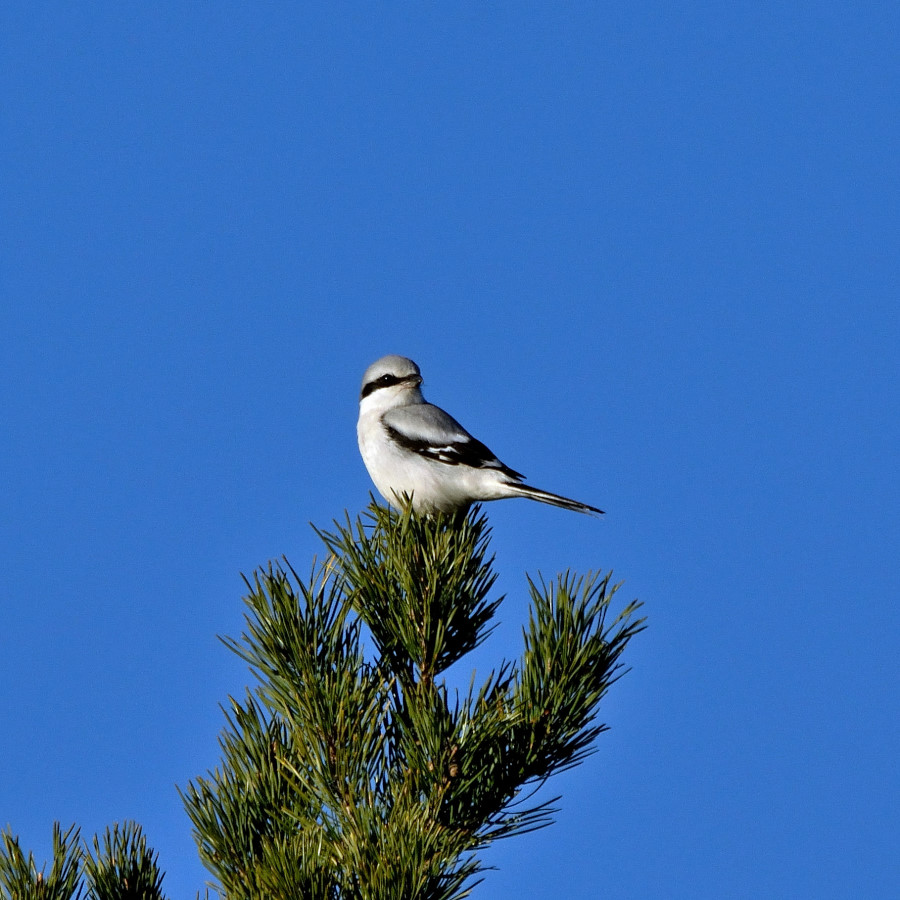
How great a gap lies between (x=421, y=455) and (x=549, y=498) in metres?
0.91

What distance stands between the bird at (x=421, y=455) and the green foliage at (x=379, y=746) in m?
2.38

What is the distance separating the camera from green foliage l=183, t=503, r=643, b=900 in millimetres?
2701

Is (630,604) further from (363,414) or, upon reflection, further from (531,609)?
(363,414)

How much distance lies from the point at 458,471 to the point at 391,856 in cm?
362

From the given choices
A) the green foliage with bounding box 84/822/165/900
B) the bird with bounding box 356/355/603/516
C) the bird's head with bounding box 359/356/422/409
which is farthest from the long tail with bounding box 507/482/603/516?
the green foliage with bounding box 84/822/165/900

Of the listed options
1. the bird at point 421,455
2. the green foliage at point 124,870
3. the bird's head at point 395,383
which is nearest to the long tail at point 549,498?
the bird at point 421,455

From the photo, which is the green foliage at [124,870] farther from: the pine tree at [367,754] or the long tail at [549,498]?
the long tail at [549,498]

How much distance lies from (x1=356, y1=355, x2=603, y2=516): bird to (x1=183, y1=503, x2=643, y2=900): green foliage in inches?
93.8

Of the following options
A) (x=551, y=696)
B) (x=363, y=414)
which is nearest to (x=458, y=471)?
(x=363, y=414)

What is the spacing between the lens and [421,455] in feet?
20.6

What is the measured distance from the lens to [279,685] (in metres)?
3.16

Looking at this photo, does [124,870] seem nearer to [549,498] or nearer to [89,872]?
[89,872]

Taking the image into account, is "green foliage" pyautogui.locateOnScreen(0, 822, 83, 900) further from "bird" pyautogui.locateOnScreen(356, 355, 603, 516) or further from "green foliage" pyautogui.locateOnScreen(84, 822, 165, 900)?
"bird" pyautogui.locateOnScreen(356, 355, 603, 516)

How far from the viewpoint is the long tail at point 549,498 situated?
5469 millimetres
